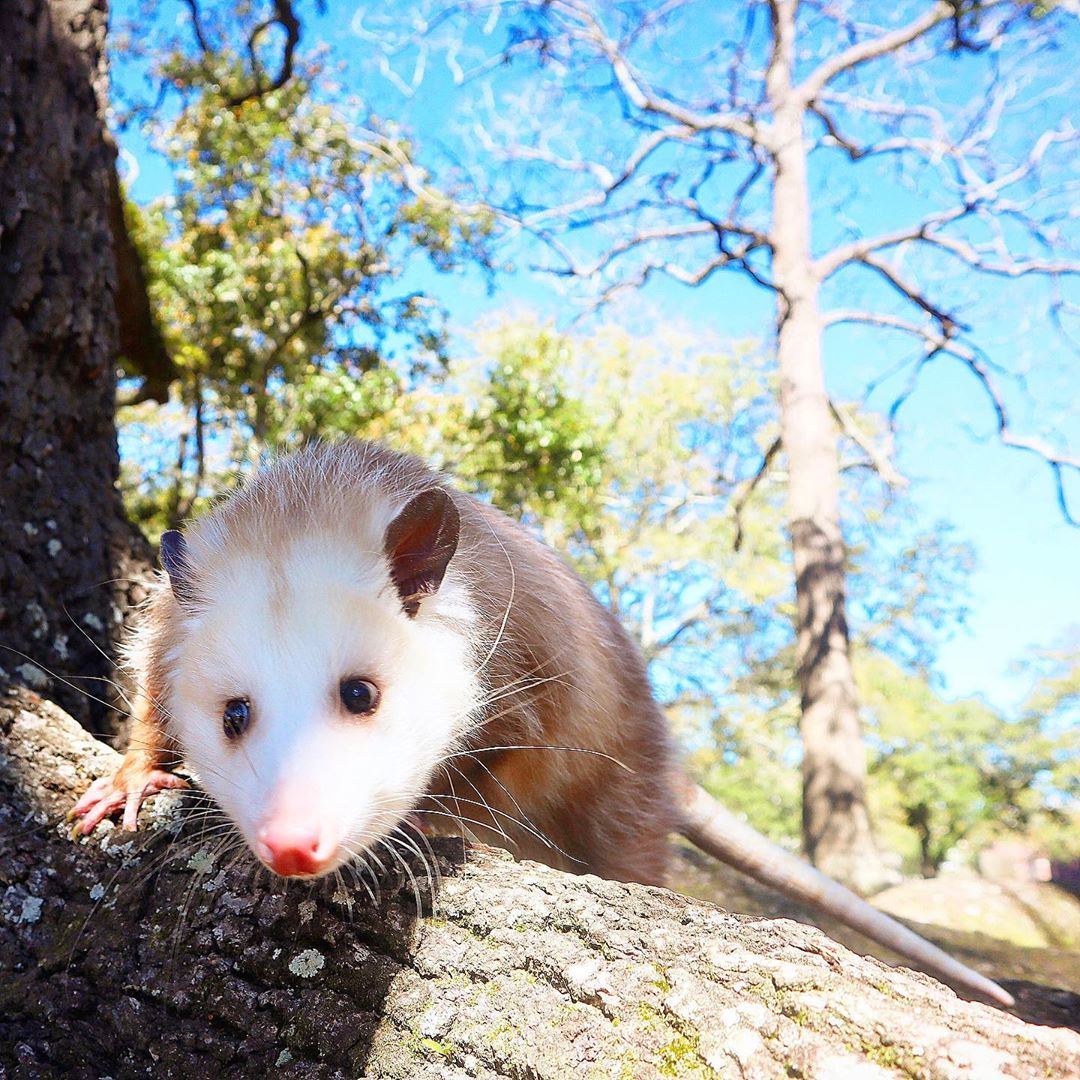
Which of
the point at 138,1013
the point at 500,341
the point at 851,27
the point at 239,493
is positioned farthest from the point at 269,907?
the point at 500,341

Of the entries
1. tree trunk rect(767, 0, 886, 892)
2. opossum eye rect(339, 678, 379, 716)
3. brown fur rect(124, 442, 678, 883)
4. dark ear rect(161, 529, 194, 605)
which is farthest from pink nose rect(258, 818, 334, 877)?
tree trunk rect(767, 0, 886, 892)

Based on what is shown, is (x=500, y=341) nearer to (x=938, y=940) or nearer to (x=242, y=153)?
(x=242, y=153)

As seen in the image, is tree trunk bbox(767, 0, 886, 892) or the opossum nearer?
the opossum

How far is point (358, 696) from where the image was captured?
154 centimetres

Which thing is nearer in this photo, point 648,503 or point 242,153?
point 242,153

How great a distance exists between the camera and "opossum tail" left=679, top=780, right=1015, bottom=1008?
260cm

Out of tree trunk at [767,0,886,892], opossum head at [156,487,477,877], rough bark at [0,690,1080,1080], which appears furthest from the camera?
tree trunk at [767,0,886,892]

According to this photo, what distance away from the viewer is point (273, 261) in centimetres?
841

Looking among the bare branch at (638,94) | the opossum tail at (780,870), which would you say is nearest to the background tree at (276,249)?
the bare branch at (638,94)

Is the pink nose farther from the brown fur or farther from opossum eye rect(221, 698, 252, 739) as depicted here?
the brown fur

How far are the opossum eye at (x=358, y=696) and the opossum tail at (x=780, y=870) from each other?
147 cm

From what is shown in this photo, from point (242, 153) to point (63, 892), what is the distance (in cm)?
799

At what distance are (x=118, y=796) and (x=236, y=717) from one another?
371mm

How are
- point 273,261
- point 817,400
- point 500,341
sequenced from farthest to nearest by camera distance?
point 500,341 → point 273,261 → point 817,400
